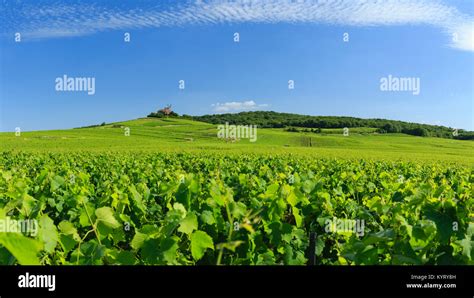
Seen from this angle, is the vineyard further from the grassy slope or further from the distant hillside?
the distant hillside

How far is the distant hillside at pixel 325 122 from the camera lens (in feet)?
352

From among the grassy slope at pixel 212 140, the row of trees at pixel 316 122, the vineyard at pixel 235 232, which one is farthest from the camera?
the row of trees at pixel 316 122

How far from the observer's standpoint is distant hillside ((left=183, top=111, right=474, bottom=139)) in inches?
4222

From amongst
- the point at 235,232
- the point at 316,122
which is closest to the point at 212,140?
the point at 316,122

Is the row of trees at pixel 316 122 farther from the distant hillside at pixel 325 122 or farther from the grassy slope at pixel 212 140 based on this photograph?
the grassy slope at pixel 212 140

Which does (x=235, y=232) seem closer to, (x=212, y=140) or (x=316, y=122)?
(x=212, y=140)

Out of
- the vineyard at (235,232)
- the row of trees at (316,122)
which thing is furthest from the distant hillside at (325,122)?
the vineyard at (235,232)

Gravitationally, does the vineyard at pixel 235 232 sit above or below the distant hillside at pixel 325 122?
below

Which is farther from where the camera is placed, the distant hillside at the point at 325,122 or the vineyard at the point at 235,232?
the distant hillside at the point at 325,122

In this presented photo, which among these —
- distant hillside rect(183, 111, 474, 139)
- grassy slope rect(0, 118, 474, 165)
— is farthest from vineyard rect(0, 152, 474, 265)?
distant hillside rect(183, 111, 474, 139)

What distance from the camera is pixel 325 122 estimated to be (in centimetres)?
11681
